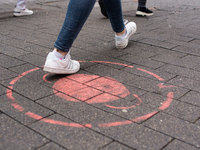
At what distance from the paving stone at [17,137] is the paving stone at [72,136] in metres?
0.06

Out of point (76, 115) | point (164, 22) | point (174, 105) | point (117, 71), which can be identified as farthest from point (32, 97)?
point (164, 22)

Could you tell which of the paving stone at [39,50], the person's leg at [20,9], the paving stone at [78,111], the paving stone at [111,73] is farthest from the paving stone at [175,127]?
the person's leg at [20,9]

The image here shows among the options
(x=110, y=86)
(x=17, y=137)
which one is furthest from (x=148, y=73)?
(x=17, y=137)

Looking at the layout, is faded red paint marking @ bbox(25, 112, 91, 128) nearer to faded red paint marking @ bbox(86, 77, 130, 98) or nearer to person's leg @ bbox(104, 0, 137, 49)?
faded red paint marking @ bbox(86, 77, 130, 98)

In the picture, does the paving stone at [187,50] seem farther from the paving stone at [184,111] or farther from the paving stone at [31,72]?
the paving stone at [31,72]

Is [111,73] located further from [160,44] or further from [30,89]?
[160,44]

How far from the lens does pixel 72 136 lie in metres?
1.78

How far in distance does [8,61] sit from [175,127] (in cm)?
223

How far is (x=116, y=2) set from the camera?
11.2 ft

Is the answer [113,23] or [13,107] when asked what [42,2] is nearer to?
[113,23]

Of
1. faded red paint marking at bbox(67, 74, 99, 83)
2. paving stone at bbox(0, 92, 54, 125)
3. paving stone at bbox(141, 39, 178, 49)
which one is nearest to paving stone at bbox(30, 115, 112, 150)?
paving stone at bbox(0, 92, 54, 125)

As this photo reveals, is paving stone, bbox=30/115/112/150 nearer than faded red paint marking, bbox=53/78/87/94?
Yes

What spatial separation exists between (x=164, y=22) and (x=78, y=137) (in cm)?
446

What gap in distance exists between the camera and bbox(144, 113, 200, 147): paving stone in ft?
5.82
